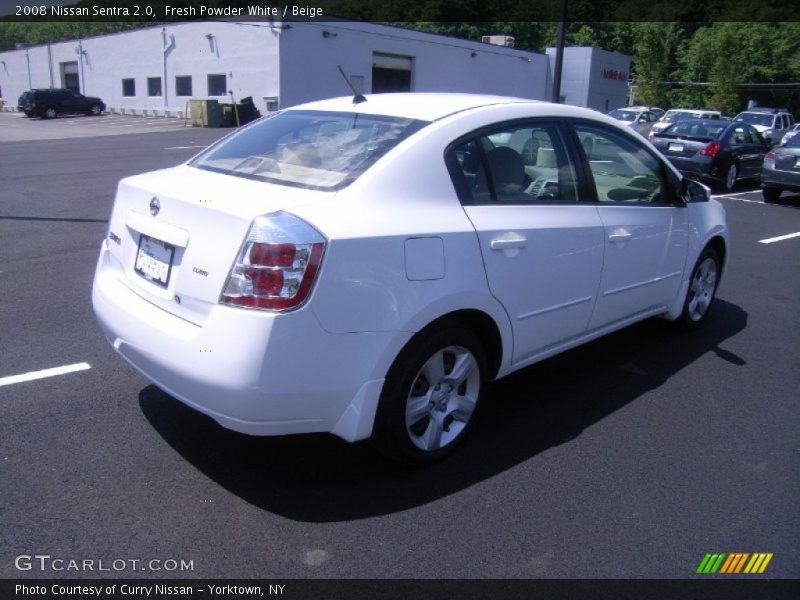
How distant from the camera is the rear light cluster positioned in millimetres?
2781

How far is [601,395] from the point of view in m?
4.42

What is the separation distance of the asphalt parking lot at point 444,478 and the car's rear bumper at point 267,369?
452 millimetres

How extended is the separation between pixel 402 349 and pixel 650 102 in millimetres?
54634

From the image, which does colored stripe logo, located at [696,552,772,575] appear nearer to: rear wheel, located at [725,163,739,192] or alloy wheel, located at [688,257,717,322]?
alloy wheel, located at [688,257,717,322]

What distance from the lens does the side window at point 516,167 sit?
139 inches

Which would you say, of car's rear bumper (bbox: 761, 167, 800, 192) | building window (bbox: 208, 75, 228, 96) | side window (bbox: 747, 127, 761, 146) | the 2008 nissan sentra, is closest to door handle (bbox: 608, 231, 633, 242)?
the 2008 nissan sentra

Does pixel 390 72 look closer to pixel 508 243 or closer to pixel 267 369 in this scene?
pixel 508 243

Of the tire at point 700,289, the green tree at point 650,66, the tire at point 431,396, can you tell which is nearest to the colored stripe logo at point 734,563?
the tire at point 431,396

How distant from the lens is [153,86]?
41.0m

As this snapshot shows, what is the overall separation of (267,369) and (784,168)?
13419 millimetres

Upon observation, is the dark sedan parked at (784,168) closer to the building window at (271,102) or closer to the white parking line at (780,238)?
the white parking line at (780,238)

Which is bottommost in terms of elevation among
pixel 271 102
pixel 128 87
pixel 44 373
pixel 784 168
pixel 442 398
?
pixel 44 373

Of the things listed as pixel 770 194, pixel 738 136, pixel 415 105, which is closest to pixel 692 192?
pixel 415 105
